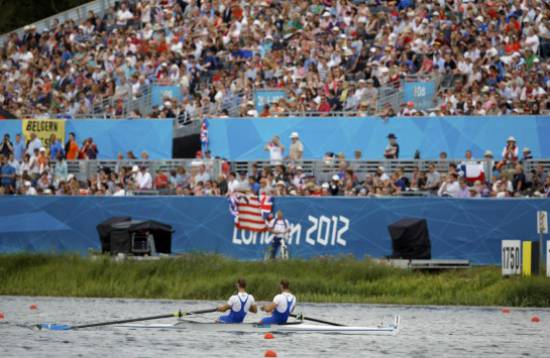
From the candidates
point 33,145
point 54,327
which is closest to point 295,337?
point 54,327

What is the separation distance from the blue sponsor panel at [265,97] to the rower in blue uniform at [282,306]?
48.9 ft

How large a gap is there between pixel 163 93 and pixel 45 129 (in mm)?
4118

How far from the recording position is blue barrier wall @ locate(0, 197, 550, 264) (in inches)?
1410

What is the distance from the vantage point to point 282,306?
2781 cm

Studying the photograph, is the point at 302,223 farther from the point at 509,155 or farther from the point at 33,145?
the point at 33,145

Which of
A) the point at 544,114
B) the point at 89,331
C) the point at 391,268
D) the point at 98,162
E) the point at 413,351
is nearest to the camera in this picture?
the point at 413,351

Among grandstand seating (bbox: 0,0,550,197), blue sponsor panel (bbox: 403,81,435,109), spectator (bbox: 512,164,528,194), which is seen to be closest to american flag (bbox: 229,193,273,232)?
grandstand seating (bbox: 0,0,550,197)

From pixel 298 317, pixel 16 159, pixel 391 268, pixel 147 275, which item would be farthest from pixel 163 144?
pixel 298 317

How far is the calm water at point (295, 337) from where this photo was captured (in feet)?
88.2

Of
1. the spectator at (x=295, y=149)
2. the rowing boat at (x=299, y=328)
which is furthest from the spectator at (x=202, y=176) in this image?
the rowing boat at (x=299, y=328)

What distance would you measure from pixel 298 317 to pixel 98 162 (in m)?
14.3

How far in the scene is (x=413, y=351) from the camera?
27.0 meters

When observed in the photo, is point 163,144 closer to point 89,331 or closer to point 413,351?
point 89,331

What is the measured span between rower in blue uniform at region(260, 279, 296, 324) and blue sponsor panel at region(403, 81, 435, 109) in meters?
13.8
